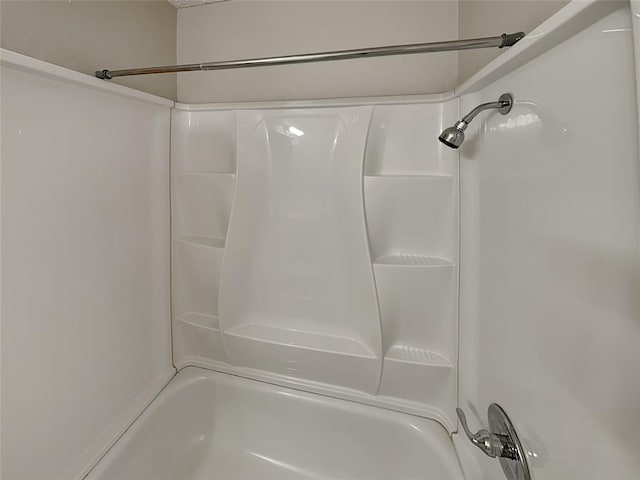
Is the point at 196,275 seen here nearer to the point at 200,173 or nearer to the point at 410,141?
the point at 200,173

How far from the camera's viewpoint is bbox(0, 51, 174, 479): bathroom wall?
0.78 metres

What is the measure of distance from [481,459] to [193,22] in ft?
7.18

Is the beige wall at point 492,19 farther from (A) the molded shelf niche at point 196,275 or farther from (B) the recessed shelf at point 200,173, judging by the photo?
(A) the molded shelf niche at point 196,275

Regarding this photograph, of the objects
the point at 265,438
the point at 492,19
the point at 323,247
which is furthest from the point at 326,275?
the point at 492,19

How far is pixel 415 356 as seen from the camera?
3.84ft

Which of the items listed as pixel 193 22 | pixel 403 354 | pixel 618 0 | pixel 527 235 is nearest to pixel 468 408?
pixel 403 354

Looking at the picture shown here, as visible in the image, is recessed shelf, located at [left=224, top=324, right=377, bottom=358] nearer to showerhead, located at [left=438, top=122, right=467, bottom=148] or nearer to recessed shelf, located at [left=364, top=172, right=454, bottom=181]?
recessed shelf, located at [left=364, top=172, right=454, bottom=181]

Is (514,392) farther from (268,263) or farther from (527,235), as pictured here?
(268,263)

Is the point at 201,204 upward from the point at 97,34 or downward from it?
downward

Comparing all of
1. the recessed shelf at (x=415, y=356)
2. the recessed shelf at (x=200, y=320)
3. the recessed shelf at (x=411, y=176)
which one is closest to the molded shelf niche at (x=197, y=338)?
the recessed shelf at (x=200, y=320)

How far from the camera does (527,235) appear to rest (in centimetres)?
70

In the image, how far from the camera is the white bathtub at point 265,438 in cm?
110

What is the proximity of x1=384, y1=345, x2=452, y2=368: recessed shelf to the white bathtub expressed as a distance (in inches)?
8.9

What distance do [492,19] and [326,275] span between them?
1.04 m
